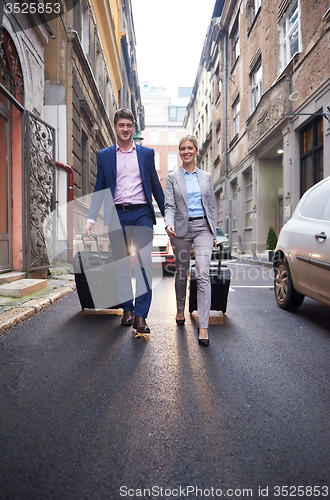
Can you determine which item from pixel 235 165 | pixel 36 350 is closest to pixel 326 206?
pixel 36 350

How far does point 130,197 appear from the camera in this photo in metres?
3.78

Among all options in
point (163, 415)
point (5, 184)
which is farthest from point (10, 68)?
point (163, 415)

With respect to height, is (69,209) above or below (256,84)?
below

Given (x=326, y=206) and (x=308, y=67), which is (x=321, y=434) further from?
(x=308, y=67)

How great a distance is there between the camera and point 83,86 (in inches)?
520

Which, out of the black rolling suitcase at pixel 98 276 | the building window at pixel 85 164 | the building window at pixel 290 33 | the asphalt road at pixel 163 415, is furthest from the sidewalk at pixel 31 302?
the building window at pixel 290 33

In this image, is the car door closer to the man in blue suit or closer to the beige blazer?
the beige blazer

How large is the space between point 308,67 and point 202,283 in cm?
1104

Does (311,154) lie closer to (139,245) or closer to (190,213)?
(190,213)

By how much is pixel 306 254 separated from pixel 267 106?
12603 mm

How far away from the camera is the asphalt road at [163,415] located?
1.52 metres

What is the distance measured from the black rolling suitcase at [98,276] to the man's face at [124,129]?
121 centimetres

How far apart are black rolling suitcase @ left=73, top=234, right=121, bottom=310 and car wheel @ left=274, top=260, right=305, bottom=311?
7.30 ft

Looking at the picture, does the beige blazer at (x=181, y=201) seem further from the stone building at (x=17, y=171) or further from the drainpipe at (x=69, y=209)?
the drainpipe at (x=69, y=209)
